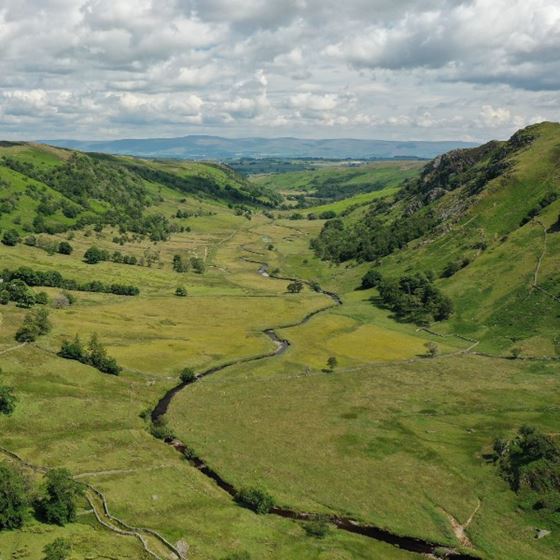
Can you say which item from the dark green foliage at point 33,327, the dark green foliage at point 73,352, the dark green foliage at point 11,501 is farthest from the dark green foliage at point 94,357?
the dark green foliage at point 11,501

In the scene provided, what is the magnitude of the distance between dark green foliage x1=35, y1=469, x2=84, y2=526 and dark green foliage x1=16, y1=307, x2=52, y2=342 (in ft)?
222

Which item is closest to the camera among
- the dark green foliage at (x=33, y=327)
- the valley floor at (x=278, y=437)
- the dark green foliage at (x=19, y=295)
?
the valley floor at (x=278, y=437)

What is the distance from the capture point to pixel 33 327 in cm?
14112

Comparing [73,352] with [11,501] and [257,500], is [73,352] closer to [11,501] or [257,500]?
[11,501]

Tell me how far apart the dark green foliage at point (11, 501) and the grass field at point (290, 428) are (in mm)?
1522

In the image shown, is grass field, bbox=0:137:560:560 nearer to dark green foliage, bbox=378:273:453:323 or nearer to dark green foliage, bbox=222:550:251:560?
dark green foliage, bbox=222:550:251:560

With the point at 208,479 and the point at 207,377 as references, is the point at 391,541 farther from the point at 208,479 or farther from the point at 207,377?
the point at 207,377

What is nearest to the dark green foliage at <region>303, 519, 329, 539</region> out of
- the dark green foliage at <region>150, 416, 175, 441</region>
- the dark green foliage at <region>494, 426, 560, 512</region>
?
the dark green foliage at <region>494, 426, 560, 512</region>

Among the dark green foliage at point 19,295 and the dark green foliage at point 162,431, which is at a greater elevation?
the dark green foliage at point 19,295

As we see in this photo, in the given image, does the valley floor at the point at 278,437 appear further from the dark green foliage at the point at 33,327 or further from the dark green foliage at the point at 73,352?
the dark green foliage at the point at 73,352

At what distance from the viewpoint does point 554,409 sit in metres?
116

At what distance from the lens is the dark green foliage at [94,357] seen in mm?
134125

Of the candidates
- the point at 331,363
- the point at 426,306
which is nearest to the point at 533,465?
the point at 331,363

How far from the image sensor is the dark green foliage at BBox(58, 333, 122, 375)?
440 ft
